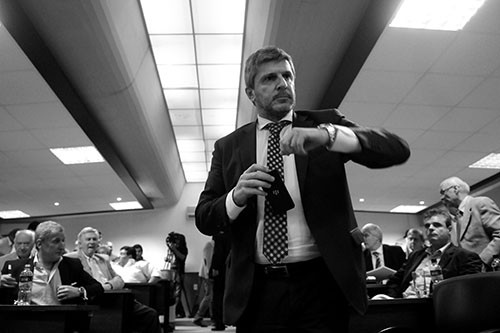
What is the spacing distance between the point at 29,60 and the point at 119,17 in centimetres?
112

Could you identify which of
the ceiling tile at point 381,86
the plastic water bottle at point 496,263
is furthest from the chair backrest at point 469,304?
the ceiling tile at point 381,86

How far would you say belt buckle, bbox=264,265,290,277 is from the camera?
38.2 inches

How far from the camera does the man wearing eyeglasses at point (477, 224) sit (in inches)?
129

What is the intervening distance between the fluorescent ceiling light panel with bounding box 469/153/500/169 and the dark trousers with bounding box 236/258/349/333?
26.1ft

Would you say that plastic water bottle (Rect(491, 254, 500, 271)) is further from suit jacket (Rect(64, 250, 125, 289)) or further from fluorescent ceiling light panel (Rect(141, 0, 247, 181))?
fluorescent ceiling light panel (Rect(141, 0, 247, 181))

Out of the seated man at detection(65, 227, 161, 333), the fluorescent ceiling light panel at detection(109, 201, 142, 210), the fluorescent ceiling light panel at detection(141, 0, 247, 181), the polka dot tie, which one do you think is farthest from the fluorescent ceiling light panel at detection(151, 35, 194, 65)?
the fluorescent ceiling light panel at detection(109, 201, 142, 210)

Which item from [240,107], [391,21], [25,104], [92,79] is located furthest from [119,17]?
[240,107]

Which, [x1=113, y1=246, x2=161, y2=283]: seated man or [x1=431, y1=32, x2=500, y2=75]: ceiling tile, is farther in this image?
[x1=113, y1=246, x2=161, y2=283]: seated man

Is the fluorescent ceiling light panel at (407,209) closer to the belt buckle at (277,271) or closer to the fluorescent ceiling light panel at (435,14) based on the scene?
the fluorescent ceiling light panel at (435,14)

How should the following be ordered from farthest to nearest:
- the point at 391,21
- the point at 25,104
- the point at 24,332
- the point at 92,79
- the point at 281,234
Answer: the point at 25,104 < the point at 92,79 < the point at 391,21 < the point at 24,332 < the point at 281,234

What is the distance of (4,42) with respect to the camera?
4.70 meters

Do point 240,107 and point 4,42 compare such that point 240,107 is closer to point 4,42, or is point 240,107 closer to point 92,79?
point 92,79

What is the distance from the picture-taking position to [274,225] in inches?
40.2

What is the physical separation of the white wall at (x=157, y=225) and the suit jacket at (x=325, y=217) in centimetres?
1126
